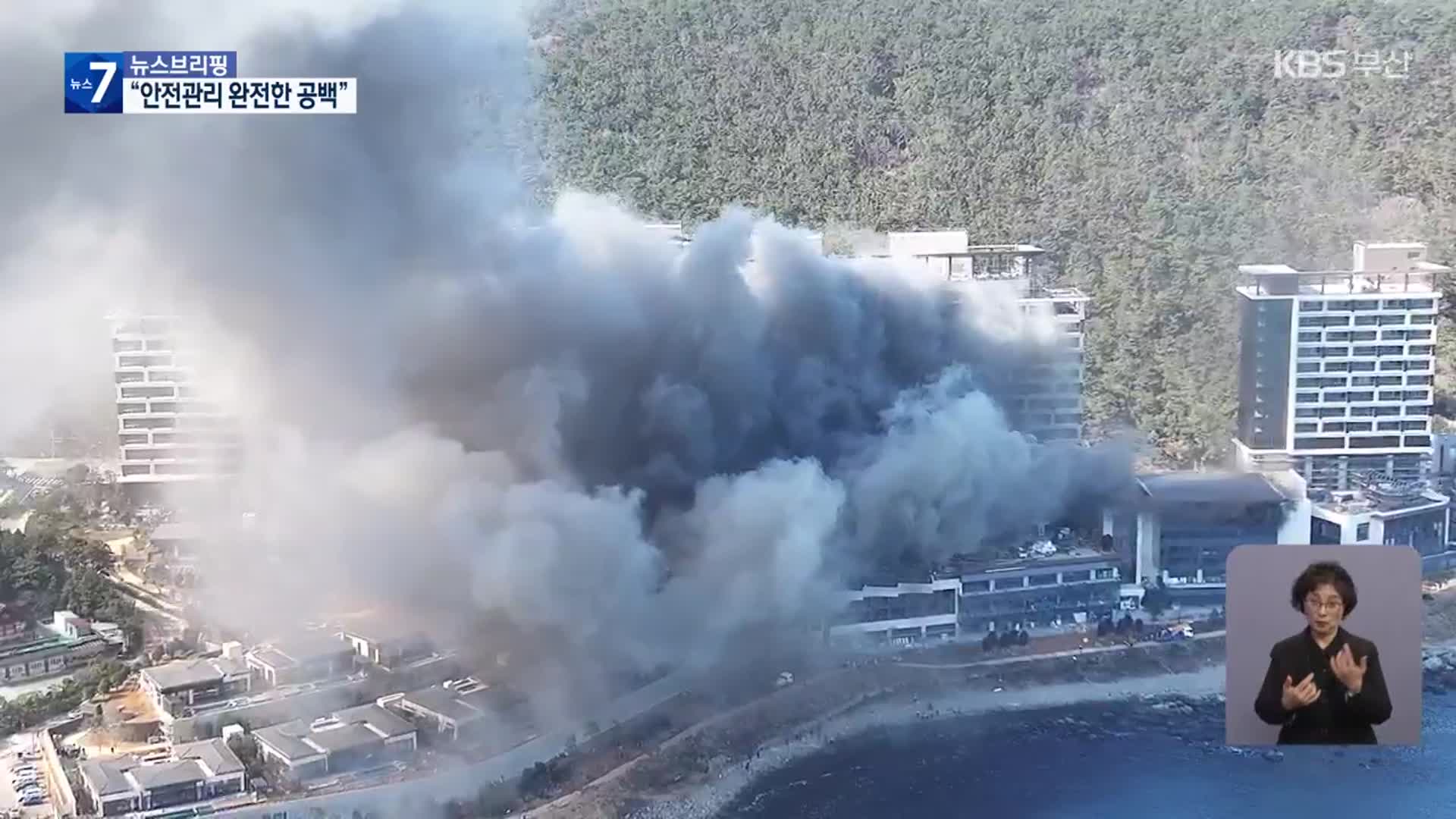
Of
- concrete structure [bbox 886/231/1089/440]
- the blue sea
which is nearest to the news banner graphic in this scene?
concrete structure [bbox 886/231/1089/440]

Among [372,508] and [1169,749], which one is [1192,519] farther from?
[372,508]

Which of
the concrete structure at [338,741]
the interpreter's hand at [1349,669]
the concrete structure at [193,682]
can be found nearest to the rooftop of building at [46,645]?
the concrete structure at [193,682]

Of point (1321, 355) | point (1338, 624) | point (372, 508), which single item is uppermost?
point (1321, 355)

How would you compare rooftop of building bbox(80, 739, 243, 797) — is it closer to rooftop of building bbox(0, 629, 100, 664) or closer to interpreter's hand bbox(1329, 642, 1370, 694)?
rooftop of building bbox(0, 629, 100, 664)

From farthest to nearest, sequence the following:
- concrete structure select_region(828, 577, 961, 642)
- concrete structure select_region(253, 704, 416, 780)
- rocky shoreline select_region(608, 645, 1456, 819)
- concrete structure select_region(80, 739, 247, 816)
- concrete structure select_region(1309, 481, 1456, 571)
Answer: concrete structure select_region(828, 577, 961, 642) < concrete structure select_region(1309, 481, 1456, 571) < rocky shoreline select_region(608, 645, 1456, 819) < concrete structure select_region(253, 704, 416, 780) < concrete structure select_region(80, 739, 247, 816)

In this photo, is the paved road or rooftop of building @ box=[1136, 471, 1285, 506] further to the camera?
rooftop of building @ box=[1136, 471, 1285, 506]

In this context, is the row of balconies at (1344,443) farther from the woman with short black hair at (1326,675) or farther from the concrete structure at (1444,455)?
the woman with short black hair at (1326,675)

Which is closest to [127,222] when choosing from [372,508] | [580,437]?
[372,508]
